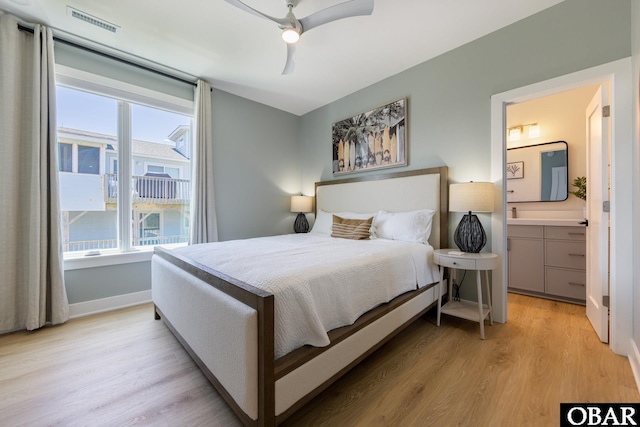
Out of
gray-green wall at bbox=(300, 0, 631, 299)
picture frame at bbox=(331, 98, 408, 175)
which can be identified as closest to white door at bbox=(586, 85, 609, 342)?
gray-green wall at bbox=(300, 0, 631, 299)

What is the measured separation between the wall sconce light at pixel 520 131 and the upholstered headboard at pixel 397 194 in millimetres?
1864

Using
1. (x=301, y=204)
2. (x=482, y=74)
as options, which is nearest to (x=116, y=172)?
(x=301, y=204)

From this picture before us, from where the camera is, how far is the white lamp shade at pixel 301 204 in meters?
4.14

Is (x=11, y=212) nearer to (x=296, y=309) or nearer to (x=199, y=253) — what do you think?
(x=199, y=253)

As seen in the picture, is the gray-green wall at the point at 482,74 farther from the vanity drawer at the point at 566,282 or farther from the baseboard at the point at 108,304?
the baseboard at the point at 108,304

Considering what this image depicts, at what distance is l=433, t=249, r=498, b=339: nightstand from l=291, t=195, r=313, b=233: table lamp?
2.25 metres

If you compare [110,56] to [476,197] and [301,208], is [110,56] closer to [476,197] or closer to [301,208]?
[301,208]

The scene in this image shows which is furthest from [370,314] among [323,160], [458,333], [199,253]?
[323,160]

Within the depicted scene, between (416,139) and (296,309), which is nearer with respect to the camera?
(296,309)

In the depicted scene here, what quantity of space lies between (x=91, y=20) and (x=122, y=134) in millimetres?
1077

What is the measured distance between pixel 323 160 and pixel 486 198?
2.53 metres

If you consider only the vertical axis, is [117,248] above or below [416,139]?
below

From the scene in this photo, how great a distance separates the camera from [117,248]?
9.62 feet

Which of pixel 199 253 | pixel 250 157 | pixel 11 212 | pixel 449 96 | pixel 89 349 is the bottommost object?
pixel 89 349
